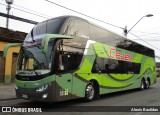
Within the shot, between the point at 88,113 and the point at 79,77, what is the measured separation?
2657 millimetres

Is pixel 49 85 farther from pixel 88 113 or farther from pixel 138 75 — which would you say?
pixel 138 75

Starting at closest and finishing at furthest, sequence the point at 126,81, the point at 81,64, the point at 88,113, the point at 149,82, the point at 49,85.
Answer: the point at 88,113 < the point at 49,85 < the point at 81,64 < the point at 126,81 < the point at 149,82

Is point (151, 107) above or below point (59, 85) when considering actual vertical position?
below

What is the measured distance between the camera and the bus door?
35.9ft

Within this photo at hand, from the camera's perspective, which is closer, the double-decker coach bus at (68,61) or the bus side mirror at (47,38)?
the bus side mirror at (47,38)

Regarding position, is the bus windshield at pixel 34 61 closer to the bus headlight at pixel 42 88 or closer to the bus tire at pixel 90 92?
the bus headlight at pixel 42 88

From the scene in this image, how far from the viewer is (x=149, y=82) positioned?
74.6ft

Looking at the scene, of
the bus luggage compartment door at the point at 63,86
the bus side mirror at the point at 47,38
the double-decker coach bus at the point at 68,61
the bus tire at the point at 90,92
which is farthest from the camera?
the bus tire at the point at 90,92

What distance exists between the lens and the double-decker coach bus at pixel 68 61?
1069 centimetres

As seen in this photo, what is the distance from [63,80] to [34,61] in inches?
57.3

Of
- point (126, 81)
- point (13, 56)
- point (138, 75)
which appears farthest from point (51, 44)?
point (13, 56)

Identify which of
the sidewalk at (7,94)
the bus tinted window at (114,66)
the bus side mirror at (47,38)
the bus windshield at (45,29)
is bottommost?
the sidewalk at (7,94)

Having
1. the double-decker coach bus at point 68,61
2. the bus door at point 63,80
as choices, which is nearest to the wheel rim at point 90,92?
the double-decker coach bus at point 68,61

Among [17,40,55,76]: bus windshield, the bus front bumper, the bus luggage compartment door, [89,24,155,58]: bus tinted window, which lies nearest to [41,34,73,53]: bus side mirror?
[17,40,55,76]: bus windshield
